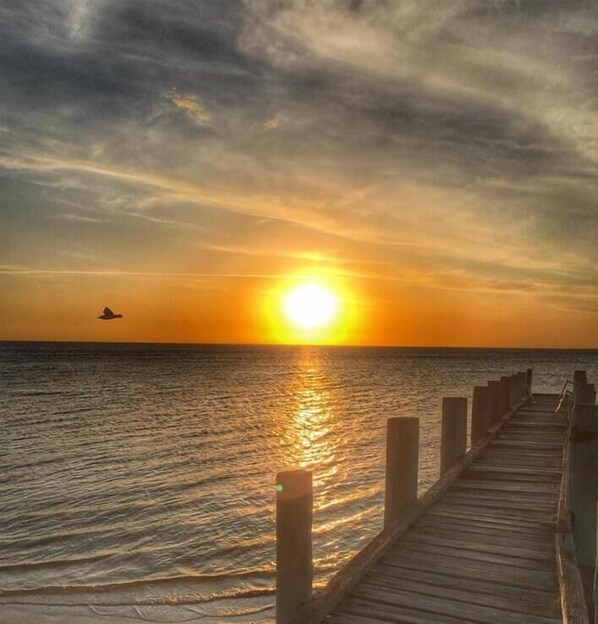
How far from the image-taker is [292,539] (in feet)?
14.6

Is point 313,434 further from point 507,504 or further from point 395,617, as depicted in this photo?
point 395,617

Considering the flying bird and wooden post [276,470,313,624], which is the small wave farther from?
the flying bird

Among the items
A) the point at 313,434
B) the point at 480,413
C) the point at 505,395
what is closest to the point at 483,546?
the point at 480,413

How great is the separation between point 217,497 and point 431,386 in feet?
156

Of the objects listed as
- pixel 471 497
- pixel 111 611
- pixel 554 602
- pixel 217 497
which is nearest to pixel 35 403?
pixel 217 497

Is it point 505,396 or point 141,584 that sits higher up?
point 505,396

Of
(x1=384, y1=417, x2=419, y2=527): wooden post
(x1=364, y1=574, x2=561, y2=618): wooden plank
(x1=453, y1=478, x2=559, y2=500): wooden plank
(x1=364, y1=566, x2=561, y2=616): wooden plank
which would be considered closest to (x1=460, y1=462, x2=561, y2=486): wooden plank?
(x1=453, y1=478, x2=559, y2=500): wooden plank

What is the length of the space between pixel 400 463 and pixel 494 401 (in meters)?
7.64

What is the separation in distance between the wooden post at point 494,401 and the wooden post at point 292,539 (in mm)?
9397

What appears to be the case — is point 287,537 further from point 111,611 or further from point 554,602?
point 111,611

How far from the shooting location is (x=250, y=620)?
28.9 feet

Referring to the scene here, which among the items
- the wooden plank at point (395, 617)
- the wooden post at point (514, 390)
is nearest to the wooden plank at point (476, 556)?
the wooden plank at point (395, 617)

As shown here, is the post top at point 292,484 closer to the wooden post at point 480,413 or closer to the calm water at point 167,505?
the calm water at point 167,505

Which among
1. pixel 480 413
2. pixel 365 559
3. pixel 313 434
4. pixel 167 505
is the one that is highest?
pixel 480 413
